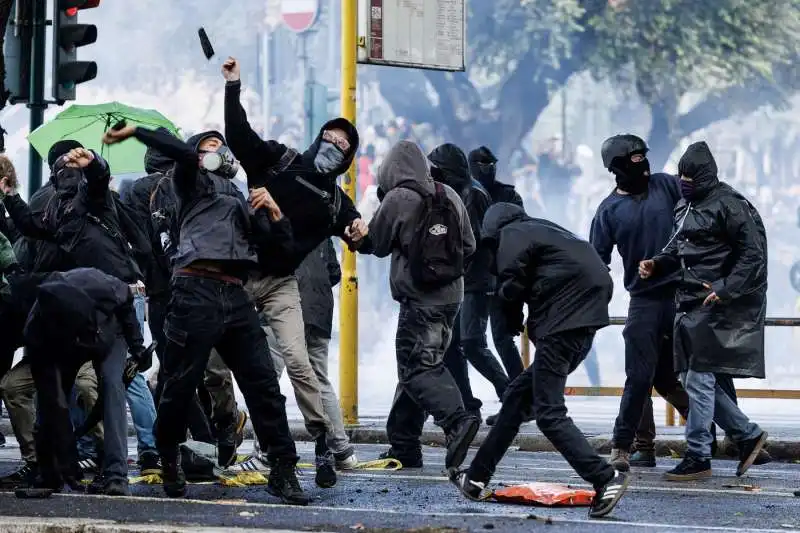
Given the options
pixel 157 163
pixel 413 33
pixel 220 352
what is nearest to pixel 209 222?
pixel 220 352

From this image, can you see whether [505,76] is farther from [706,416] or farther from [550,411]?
[550,411]

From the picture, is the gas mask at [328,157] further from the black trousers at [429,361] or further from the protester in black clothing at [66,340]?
the protester in black clothing at [66,340]

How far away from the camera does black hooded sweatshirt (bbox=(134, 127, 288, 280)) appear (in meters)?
7.46

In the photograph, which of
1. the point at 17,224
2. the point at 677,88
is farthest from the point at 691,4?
the point at 17,224

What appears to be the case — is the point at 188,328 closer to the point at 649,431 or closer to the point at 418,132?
the point at 649,431

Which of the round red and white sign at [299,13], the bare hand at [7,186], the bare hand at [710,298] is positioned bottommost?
the bare hand at [710,298]

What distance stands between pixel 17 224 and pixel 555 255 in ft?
9.34

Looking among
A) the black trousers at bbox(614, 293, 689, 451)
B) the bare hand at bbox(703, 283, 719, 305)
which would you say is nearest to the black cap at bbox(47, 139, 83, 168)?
the black trousers at bbox(614, 293, 689, 451)

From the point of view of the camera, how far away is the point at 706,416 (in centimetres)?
905

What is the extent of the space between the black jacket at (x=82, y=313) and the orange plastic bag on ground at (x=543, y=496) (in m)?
1.85

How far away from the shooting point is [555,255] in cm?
748

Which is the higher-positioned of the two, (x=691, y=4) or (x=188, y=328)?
(x=691, y=4)

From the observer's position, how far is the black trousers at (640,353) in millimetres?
9266

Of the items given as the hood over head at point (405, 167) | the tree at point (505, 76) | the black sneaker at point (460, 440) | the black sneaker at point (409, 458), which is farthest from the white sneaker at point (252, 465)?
the tree at point (505, 76)
